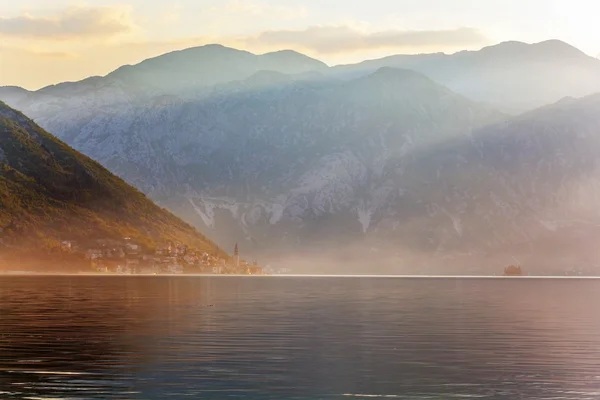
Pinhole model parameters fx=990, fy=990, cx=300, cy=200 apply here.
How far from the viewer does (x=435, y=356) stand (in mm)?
87250

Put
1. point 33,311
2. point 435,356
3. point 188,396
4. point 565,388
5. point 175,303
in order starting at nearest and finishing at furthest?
point 188,396 < point 565,388 < point 435,356 < point 33,311 < point 175,303

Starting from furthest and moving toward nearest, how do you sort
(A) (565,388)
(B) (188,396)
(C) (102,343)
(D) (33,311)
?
(D) (33,311) → (C) (102,343) → (A) (565,388) → (B) (188,396)

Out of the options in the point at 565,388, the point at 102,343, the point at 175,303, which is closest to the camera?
the point at 565,388

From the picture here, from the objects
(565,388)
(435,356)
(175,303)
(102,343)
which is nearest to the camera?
(565,388)

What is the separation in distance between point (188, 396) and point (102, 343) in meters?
35.5

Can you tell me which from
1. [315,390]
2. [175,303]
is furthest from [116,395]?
[175,303]

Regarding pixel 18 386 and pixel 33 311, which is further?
pixel 33 311

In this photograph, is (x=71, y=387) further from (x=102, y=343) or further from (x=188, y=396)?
(x=102, y=343)

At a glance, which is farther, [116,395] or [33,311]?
[33,311]

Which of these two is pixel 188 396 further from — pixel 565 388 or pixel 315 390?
pixel 565 388

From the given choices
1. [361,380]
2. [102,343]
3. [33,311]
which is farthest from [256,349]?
[33,311]

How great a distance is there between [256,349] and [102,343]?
617 inches

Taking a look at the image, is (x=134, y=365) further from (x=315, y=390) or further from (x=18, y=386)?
(x=315, y=390)

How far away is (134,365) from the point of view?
3110 inches
